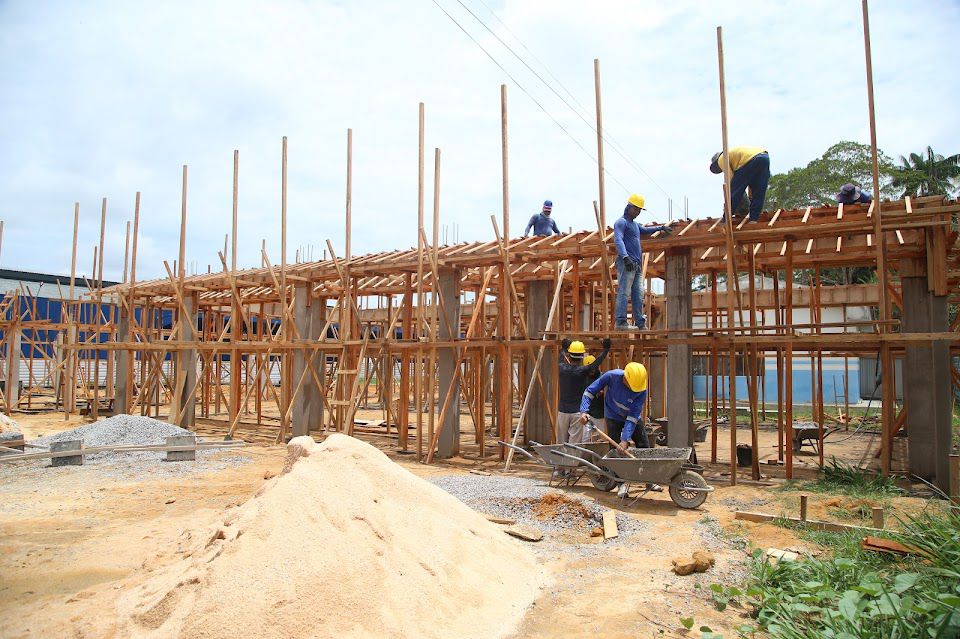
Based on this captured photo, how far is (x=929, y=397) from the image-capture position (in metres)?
9.41

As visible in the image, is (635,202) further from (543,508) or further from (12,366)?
(12,366)

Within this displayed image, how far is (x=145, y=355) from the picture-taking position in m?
19.7

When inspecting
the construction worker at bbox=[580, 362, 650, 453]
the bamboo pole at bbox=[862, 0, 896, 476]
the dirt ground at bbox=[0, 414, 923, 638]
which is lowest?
the dirt ground at bbox=[0, 414, 923, 638]

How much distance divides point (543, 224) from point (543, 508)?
8.80m

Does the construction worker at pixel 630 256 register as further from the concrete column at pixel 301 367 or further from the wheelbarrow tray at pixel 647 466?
the concrete column at pixel 301 367

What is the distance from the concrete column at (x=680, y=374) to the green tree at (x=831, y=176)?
24497 mm

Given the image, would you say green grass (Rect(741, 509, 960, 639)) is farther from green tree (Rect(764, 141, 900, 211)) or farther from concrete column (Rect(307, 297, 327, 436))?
green tree (Rect(764, 141, 900, 211))

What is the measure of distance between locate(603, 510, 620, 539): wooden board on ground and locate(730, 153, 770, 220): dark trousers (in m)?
5.42

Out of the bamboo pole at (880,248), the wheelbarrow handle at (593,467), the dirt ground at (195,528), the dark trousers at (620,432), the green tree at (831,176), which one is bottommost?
the dirt ground at (195,528)

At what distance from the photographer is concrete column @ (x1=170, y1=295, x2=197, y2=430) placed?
17.2 m

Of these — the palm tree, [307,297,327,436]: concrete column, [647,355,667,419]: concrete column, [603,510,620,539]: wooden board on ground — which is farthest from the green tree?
[603,510,620,539]: wooden board on ground

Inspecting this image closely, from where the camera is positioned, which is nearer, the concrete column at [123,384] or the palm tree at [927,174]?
the concrete column at [123,384]

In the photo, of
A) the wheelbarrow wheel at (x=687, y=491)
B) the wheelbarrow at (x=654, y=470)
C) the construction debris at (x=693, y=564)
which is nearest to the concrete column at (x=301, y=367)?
the wheelbarrow at (x=654, y=470)

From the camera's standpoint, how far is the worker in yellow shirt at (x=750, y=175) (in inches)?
390
